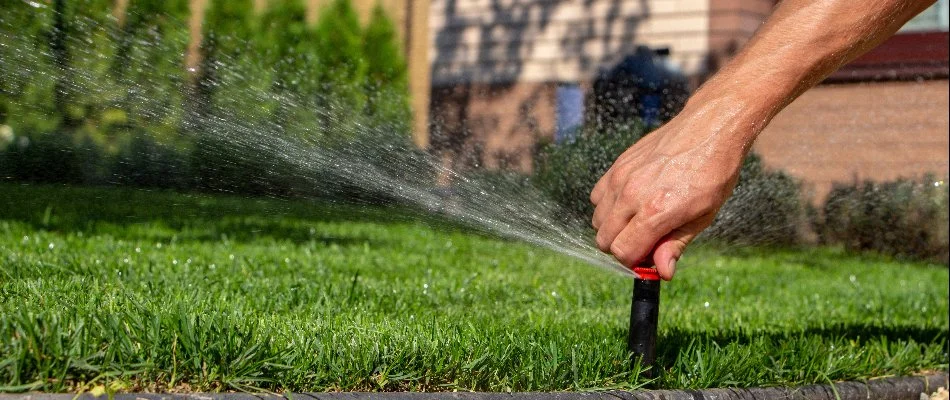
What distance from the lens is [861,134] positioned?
344 inches

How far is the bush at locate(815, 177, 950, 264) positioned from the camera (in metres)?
7.65

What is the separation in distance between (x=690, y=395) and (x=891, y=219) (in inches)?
223

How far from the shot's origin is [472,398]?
2.42 metres

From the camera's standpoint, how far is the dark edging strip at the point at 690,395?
2.08 metres

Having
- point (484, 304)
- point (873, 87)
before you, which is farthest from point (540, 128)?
point (484, 304)

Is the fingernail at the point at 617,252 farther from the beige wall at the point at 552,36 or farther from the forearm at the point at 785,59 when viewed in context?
the beige wall at the point at 552,36

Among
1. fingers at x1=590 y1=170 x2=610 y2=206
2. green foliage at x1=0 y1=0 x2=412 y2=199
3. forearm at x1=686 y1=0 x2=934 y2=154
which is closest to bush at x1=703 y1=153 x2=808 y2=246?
forearm at x1=686 y1=0 x2=934 y2=154

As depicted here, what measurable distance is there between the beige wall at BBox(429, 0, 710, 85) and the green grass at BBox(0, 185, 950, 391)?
14.9ft

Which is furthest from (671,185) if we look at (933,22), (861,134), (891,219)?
(933,22)

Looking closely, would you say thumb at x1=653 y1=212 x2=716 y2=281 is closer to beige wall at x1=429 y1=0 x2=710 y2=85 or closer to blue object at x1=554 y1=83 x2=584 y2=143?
blue object at x1=554 y1=83 x2=584 y2=143

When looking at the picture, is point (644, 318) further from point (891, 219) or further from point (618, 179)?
point (891, 219)

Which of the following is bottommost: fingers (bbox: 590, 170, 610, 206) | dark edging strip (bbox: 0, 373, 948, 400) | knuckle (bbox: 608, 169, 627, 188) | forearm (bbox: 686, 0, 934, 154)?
dark edging strip (bbox: 0, 373, 948, 400)

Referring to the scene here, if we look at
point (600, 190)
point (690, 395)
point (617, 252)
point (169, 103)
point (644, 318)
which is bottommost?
point (690, 395)

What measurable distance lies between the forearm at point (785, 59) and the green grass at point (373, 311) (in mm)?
698
